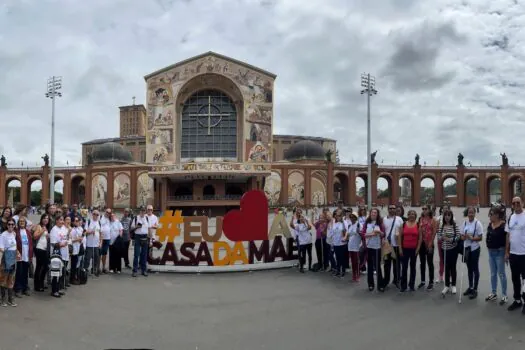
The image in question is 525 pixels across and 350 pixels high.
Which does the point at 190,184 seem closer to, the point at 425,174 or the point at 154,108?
the point at 154,108

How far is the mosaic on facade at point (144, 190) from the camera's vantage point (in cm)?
4889

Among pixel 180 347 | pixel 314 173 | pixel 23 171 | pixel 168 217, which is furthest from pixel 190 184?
pixel 180 347

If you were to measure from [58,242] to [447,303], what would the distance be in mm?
7816

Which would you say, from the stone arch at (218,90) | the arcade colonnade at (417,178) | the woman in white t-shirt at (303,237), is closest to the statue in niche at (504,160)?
the arcade colonnade at (417,178)

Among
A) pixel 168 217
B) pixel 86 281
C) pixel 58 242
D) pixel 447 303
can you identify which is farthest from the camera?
pixel 168 217

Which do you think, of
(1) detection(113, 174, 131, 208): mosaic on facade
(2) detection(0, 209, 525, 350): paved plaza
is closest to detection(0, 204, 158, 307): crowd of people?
(2) detection(0, 209, 525, 350): paved plaza

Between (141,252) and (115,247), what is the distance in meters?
0.71

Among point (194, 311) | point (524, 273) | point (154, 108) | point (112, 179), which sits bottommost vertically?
point (194, 311)

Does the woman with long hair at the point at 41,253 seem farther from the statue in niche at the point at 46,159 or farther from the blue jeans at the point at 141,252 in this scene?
the statue in niche at the point at 46,159

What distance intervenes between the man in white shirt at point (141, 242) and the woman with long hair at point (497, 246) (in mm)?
8270

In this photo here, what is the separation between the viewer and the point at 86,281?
33.0 ft

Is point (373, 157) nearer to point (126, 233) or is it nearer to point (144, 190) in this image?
point (144, 190)

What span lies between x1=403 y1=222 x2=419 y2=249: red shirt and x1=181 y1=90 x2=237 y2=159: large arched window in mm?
38337

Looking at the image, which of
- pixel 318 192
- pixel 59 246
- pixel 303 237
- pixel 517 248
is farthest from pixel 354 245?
pixel 318 192
